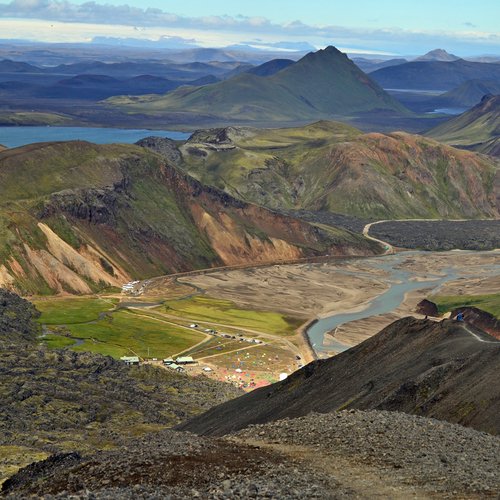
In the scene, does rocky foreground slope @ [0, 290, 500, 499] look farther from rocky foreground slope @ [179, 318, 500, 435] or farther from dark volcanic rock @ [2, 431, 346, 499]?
rocky foreground slope @ [179, 318, 500, 435]

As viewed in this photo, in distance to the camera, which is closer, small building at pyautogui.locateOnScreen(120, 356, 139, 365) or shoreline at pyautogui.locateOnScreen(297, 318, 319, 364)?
small building at pyautogui.locateOnScreen(120, 356, 139, 365)

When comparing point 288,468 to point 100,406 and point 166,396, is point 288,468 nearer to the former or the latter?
point 100,406

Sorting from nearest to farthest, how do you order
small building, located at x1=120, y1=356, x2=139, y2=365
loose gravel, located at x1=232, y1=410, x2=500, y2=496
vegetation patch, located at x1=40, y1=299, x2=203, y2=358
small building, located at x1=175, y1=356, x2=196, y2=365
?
loose gravel, located at x1=232, y1=410, x2=500, y2=496
small building, located at x1=120, y1=356, x2=139, y2=365
small building, located at x1=175, y1=356, x2=196, y2=365
vegetation patch, located at x1=40, y1=299, x2=203, y2=358

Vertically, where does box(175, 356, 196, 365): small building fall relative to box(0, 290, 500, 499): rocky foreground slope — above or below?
below

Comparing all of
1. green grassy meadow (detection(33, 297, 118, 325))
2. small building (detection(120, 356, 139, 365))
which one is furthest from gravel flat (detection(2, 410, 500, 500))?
green grassy meadow (detection(33, 297, 118, 325))

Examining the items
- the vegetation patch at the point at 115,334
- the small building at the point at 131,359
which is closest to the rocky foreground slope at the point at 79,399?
the small building at the point at 131,359

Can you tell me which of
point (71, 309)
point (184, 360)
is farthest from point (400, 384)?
point (71, 309)

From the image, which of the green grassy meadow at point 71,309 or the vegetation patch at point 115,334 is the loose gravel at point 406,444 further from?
the green grassy meadow at point 71,309

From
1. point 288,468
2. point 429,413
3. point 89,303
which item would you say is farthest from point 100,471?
point 89,303

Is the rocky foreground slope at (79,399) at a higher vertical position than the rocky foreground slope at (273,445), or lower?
lower
